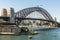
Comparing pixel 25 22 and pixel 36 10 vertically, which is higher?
pixel 36 10

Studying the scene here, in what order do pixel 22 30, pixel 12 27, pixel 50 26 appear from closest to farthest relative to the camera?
pixel 12 27, pixel 22 30, pixel 50 26

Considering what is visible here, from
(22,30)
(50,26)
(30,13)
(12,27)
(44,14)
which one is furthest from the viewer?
(50,26)

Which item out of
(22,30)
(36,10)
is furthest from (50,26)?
(22,30)

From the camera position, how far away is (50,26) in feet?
474

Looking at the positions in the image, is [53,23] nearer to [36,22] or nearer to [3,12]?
[36,22]

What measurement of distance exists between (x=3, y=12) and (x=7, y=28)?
51.9 meters

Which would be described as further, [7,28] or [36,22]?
[36,22]

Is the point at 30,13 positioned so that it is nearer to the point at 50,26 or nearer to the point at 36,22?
the point at 36,22

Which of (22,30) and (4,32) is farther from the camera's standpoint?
(22,30)

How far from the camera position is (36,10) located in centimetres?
12556

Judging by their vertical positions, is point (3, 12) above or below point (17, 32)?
above

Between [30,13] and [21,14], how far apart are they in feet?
22.5

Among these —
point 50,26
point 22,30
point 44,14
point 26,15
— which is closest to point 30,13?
point 26,15

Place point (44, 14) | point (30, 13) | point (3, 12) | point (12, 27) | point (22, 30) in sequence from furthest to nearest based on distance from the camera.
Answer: point (44, 14), point (30, 13), point (3, 12), point (22, 30), point (12, 27)
